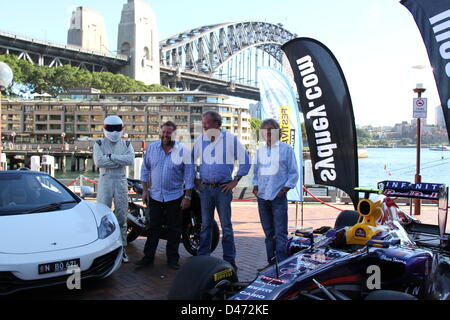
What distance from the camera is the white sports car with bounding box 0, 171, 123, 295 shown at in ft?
12.0

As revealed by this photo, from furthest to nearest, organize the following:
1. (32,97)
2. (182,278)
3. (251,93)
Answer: (251,93), (32,97), (182,278)

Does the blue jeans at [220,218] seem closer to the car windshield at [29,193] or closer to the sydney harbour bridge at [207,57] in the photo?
the car windshield at [29,193]

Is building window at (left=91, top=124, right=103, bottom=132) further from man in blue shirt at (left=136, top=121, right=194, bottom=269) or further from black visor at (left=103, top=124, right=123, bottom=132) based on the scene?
man in blue shirt at (left=136, top=121, right=194, bottom=269)

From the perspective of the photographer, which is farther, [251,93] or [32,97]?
[251,93]

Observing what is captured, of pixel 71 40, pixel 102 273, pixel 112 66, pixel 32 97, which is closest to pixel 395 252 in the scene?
pixel 102 273

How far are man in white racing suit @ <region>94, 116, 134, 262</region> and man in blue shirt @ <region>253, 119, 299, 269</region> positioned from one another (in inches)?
66.2

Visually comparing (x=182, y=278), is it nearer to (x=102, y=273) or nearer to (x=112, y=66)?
(x=102, y=273)

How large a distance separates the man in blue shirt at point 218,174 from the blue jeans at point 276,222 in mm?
395

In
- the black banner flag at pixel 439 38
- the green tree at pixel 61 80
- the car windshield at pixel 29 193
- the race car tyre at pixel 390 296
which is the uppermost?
the green tree at pixel 61 80

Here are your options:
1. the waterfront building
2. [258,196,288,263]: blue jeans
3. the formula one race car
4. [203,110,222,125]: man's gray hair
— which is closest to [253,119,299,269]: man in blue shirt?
[258,196,288,263]: blue jeans

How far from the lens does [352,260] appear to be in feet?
11.1

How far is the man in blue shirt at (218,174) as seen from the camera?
4797 millimetres

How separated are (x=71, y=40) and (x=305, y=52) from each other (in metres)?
108

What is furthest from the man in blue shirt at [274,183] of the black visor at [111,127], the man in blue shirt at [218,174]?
the black visor at [111,127]
